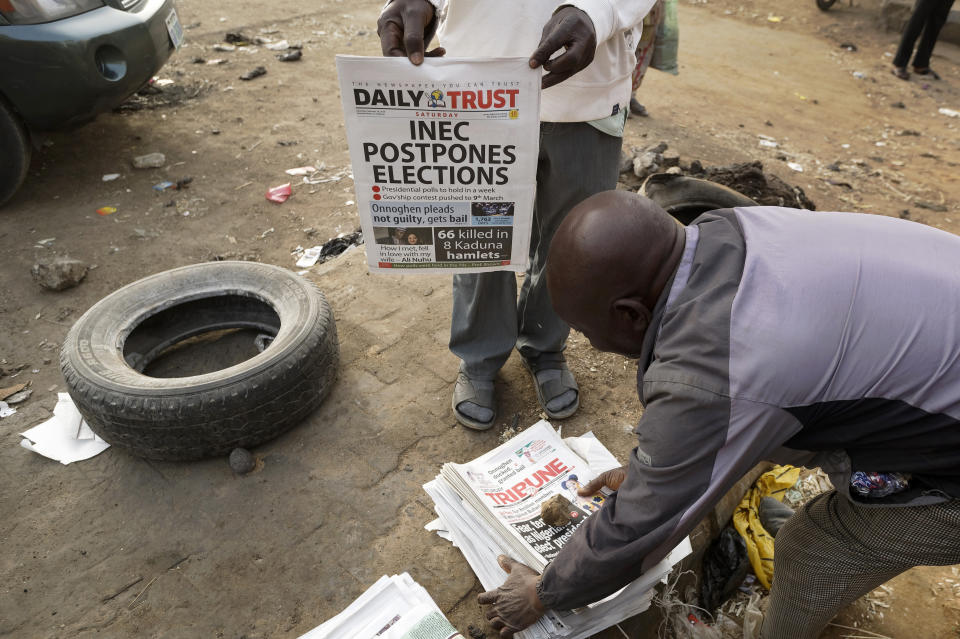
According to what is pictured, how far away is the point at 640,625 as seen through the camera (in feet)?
6.00

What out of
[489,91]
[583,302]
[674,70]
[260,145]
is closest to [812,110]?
[674,70]

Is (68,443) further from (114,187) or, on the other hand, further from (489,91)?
(114,187)

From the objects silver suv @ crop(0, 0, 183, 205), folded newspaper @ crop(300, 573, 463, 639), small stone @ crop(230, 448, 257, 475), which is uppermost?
silver suv @ crop(0, 0, 183, 205)

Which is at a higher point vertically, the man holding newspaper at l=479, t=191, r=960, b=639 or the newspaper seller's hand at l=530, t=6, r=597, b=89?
the newspaper seller's hand at l=530, t=6, r=597, b=89

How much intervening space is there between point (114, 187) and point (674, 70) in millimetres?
4180

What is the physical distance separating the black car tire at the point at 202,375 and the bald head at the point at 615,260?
4.27 ft

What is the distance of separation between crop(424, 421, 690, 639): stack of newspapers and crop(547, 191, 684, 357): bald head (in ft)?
2.58

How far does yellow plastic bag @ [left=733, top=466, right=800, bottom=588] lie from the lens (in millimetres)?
2146

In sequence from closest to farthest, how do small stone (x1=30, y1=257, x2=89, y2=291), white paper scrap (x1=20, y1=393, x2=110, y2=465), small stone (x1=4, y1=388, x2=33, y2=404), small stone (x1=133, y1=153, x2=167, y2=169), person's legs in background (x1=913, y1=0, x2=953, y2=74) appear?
white paper scrap (x1=20, y1=393, x2=110, y2=465), small stone (x1=4, y1=388, x2=33, y2=404), small stone (x1=30, y1=257, x2=89, y2=291), small stone (x1=133, y1=153, x2=167, y2=169), person's legs in background (x1=913, y1=0, x2=953, y2=74)

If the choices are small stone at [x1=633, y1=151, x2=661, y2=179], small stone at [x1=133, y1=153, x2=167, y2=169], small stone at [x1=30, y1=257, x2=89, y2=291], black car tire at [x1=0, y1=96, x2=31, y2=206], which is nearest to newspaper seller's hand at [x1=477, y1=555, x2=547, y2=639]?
small stone at [x1=30, y1=257, x2=89, y2=291]

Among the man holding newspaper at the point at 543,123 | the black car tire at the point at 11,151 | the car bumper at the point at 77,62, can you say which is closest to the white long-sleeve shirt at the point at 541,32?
the man holding newspaper at the point at 543,123

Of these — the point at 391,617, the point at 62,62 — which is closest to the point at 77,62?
the point at 62,62

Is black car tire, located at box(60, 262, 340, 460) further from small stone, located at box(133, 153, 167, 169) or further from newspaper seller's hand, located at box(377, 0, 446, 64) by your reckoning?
small stone, located at box(133, 153, 167, 169)

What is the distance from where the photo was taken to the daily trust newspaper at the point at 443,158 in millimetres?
1702
